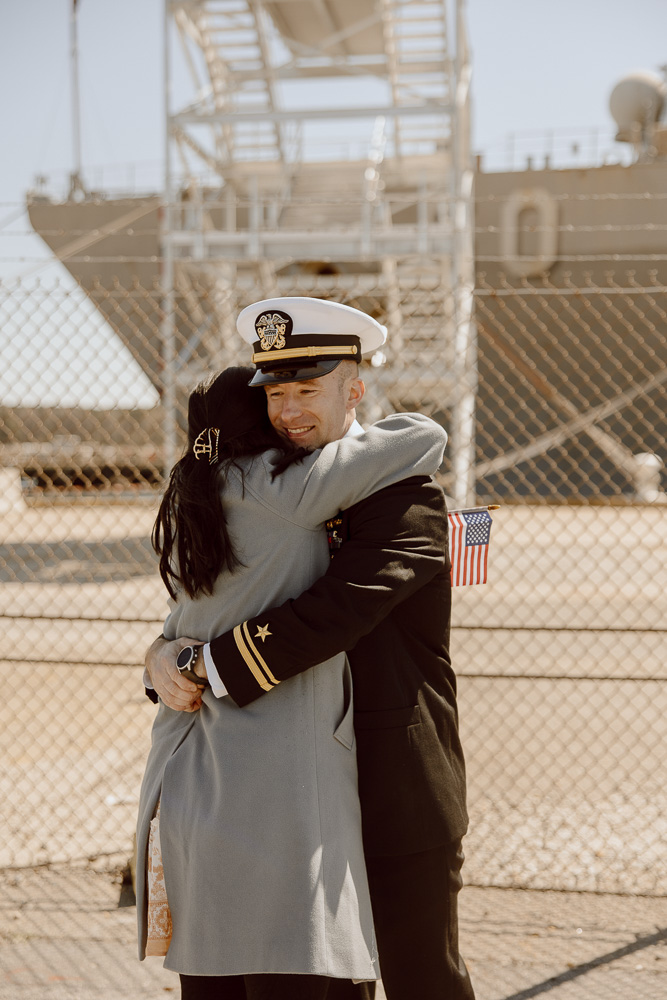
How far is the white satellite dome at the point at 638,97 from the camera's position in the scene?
24.0 m

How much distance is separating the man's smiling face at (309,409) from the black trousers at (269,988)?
104cm

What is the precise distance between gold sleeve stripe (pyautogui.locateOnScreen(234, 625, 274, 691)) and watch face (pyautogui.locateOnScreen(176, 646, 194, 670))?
124 mm

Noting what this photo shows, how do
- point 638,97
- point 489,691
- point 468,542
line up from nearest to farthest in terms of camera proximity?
point 468,542 < point 489,691 < point 638,97

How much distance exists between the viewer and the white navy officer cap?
1882 mm

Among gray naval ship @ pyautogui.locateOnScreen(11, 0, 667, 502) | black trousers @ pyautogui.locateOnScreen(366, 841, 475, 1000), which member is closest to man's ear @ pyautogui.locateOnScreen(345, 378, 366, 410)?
black trousers @ pyautogui.locateOnScreen(366, 841, 475, 1000)

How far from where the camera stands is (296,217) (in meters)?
15.8

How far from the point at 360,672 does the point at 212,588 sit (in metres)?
0.35

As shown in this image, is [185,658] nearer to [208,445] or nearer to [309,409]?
[208,445]

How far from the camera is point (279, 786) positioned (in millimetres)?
1722

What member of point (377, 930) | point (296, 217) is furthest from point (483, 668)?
point (296, 217)

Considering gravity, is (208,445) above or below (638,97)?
below

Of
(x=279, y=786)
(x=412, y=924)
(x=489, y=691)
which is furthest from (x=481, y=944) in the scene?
(x=489, y=691)

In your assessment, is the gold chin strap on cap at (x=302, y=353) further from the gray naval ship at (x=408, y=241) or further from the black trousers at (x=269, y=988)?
the gray naval ship at (x=408, y=241)

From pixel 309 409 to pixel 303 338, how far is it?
0.15 metres
